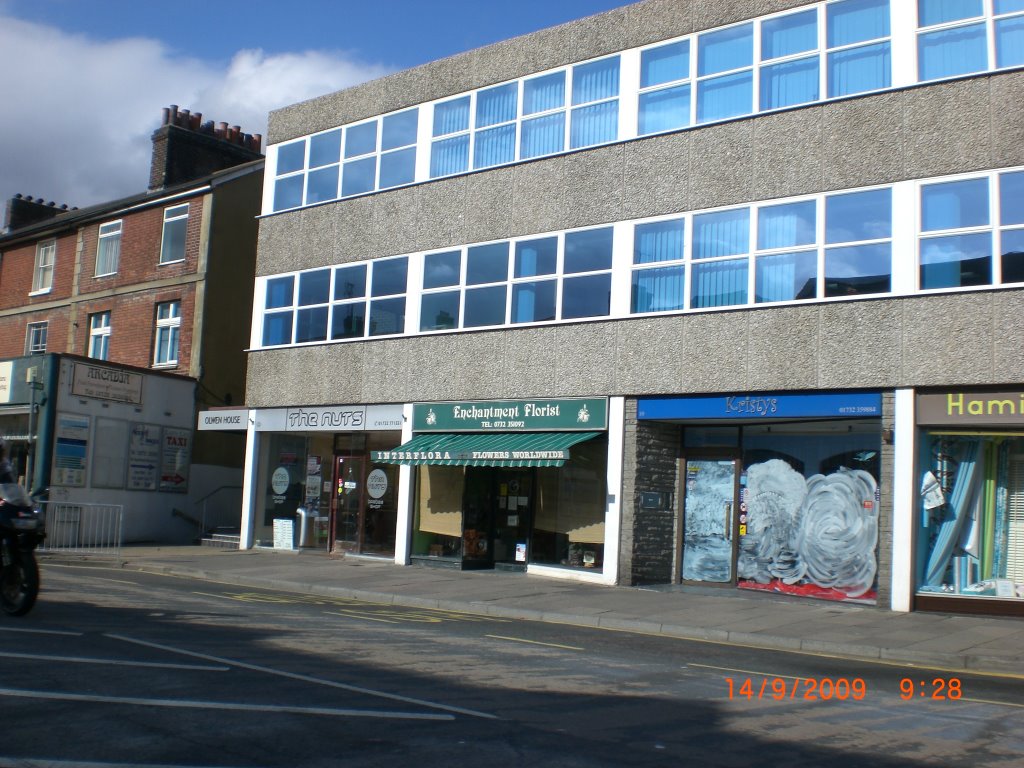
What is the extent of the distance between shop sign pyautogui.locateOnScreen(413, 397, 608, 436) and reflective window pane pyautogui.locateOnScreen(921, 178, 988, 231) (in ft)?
20.7

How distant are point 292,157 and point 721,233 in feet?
40.3

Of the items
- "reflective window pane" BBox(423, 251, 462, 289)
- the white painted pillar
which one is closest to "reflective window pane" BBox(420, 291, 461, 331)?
"reflective window pane" BBox(423, 251, 462, 289)

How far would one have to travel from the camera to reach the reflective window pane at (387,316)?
22672 mm

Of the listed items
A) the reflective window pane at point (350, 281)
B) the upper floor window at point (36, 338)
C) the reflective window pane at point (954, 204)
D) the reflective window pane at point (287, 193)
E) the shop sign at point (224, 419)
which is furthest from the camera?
the upper floor window at point (36, 338)

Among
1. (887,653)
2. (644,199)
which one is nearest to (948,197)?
(644,199)

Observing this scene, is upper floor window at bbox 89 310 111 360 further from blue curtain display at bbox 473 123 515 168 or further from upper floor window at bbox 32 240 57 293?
blue curtain display at bbox 473 123 515 168

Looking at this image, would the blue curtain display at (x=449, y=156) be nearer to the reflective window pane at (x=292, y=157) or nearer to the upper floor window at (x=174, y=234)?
the reflective window pane at (x=292, y=157)

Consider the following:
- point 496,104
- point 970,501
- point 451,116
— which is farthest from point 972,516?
point 451,116

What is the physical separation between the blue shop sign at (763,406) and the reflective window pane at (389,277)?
676 centimetres

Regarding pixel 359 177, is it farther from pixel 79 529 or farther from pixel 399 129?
pixel 79 529

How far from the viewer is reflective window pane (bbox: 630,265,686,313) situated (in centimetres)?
1830

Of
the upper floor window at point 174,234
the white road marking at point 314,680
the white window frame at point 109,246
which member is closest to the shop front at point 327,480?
the upper floor window at point 174,234

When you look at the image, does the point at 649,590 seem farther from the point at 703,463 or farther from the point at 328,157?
the point at 328,157

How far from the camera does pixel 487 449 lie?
19703mm
